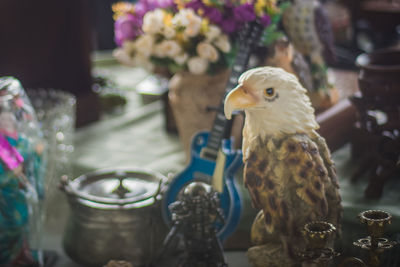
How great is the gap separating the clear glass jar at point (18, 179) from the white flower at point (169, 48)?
414 millimetres

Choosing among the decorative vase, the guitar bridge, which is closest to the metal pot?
the guitar bridge

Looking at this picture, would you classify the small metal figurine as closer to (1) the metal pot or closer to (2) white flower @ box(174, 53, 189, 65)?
(1) the metal pot

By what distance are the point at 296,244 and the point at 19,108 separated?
70 cm

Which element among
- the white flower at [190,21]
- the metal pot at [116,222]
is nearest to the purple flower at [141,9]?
the white flower at [190,21]

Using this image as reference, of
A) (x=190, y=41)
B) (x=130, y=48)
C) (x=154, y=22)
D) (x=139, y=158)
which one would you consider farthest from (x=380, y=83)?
(x=139, y=158)

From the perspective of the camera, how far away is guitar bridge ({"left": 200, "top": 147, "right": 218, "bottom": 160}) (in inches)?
55.6

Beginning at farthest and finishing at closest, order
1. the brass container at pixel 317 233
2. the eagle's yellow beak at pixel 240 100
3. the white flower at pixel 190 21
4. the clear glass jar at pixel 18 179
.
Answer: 1. the white flower at pixel 190 21
2. the clear glass jar at pixel 18 179
3. the eagle's yellow beak at pixel 240 100
4. the brass container at pixel 317 233

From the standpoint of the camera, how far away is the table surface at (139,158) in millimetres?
1386

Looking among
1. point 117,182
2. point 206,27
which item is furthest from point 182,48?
point 117,182

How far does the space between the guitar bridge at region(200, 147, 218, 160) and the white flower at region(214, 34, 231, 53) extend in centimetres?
30

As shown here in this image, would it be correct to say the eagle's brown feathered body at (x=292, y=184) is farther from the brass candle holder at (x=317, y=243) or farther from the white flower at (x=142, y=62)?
the white flower at (x=142, y=62)

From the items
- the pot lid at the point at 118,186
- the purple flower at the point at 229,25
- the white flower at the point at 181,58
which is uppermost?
the purple flower at the point at 229,25

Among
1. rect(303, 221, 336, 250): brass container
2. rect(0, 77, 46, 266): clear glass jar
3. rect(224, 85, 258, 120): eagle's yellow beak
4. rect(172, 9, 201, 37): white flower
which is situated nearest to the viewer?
rect(303, 221, 336, 250): brass container

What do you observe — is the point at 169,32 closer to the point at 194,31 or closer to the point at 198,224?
the point at 194,31
